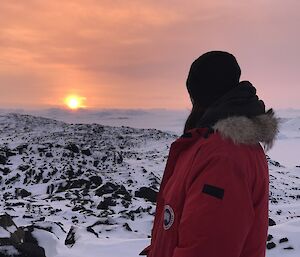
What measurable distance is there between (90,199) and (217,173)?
51.7 ft

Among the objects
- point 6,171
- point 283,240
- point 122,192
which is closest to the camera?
point 283,240

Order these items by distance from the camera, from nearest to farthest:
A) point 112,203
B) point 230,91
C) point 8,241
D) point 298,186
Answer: point 230,91, point 8,241, point 112,203, point 298,186

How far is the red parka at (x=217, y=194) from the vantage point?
6.70 feet

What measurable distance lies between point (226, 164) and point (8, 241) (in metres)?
5.65

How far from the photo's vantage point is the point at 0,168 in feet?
79.6

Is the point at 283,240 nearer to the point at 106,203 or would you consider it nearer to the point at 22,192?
the point at 106,203

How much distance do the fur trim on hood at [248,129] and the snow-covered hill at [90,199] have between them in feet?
18.7

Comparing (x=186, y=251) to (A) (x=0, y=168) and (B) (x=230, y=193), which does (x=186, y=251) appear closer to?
(B) (x=230, y=193)

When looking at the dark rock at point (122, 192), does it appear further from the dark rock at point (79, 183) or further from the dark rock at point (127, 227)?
the dark rock at point (127, 227)

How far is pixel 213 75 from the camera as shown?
2.47m

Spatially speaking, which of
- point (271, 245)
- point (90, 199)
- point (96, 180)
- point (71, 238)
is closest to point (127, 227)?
point (71, 238)

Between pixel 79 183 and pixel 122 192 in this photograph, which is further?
pixel 79 183

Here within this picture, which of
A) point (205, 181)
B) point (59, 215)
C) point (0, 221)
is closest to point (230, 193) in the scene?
point (205, 181)

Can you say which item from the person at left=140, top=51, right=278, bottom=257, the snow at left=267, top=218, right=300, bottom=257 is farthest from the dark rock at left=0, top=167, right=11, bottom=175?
the person at left=140, top=51, right=278, bottom=257
